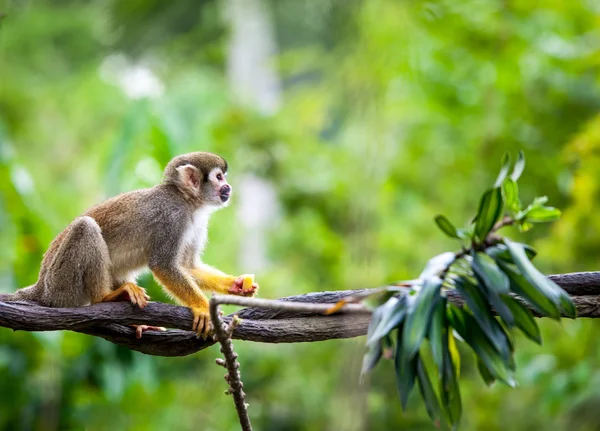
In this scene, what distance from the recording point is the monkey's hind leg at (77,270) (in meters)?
2.73

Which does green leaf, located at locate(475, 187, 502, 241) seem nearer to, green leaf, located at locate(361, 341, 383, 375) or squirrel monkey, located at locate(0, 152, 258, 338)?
green leaf, located at locate(361, 341, 383, 375)

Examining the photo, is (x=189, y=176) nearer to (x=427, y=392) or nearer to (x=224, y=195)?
(x=224, y=195)

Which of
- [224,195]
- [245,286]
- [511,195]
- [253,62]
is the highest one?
[253,62]

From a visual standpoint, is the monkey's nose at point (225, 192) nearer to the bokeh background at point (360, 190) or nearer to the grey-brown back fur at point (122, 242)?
the grey-brown back fur at point (122, 242)

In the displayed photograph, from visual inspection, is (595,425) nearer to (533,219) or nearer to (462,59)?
(533,219)

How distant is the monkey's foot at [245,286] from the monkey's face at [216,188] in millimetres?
502

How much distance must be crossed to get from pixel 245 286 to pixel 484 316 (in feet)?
3.98

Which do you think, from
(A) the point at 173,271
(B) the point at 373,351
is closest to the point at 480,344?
(B) the point at 373,351

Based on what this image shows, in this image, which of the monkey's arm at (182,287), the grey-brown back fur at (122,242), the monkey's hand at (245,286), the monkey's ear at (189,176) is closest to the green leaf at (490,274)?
the monkey's arm at (182,287)

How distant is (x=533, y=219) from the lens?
192 centimetres

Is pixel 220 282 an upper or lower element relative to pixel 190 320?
upper

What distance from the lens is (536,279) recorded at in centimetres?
173

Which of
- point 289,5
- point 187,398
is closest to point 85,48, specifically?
point 289,5

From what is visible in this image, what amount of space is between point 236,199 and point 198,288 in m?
3.35
